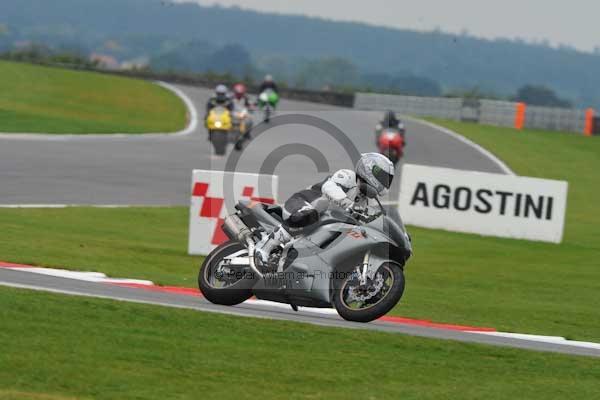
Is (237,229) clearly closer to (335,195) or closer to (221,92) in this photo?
(335,195)

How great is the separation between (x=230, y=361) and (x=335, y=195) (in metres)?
2.54

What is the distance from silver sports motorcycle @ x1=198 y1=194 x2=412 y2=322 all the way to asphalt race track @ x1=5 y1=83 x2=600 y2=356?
8.5 inches

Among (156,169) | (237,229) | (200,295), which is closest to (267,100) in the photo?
(156,169)

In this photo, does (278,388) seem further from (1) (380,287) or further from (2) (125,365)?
(1) (380,287)

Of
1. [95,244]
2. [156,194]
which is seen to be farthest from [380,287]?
[156,194]

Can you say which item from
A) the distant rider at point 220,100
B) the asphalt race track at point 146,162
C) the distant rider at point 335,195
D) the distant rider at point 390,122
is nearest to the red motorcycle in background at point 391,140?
the distant rider at point 390,122

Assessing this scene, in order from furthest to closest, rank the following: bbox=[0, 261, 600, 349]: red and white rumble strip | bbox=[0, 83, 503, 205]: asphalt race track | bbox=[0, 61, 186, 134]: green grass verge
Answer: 1. bbox=[0, 61, 186, 134]: green grass verge
2. bbox=[0, 83, 503, 205]: asphalt race track
3. bbox=[0, 261, 600, 349]: red and white rumble strip

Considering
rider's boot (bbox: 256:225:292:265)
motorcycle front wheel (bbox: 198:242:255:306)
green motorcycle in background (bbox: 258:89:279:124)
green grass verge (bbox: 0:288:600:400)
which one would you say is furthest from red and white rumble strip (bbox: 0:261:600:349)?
green motorcycle in background (bbox: 258:89:279:124)

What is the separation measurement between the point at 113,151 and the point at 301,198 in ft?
70.1

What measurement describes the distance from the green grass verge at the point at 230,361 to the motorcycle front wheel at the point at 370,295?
515mm

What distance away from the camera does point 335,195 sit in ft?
34.1

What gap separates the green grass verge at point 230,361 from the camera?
7461mm

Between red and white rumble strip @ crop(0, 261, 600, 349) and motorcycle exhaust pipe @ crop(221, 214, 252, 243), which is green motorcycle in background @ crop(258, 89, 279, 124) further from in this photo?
motorcycle exhaust pipe @ crop(221, 214, 252, 243)

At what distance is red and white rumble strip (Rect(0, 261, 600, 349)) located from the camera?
11.2 meters
